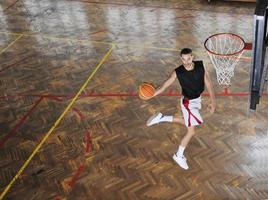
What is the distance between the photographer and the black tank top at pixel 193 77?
5195 millimetres

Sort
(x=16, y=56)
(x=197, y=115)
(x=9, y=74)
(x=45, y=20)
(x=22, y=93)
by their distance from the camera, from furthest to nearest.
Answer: (x=45, y=20)
(x=16, y=56)
(x=9, y=74)
(x=22, y=93)
(x=197, y=115)

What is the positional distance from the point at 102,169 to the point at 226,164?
2.00m

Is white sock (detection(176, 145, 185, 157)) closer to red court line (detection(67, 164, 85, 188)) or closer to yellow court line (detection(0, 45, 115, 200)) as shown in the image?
red court line (detection(67, 164, 85, 188))

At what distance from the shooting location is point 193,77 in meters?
5.21

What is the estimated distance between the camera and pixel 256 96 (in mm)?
4582

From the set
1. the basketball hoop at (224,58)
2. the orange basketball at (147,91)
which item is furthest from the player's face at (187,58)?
the basketball hoop at (224,58)

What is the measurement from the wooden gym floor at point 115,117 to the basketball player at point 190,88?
601mm

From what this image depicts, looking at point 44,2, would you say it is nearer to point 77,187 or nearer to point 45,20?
point 45,20

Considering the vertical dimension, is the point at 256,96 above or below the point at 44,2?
above

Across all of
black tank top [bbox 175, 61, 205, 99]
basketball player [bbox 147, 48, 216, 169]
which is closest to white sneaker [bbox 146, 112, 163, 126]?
basketball player [bbox 147, 48, 216, 169]

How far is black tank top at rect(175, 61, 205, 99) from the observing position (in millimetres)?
5195

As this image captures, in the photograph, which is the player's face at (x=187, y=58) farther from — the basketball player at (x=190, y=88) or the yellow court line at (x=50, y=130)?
the yellow court line at (x=50, y=130)

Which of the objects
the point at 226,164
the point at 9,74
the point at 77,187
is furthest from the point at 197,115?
the point at 9,74

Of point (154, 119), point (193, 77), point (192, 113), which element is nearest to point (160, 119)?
point (154, 119)
